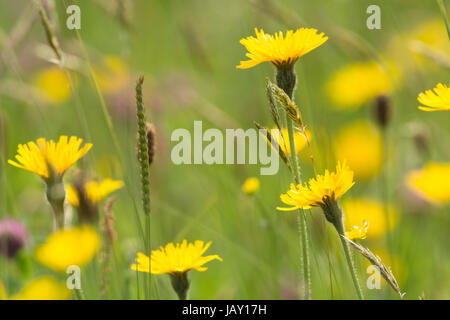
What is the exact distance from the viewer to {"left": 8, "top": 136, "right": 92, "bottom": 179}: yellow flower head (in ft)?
2.77

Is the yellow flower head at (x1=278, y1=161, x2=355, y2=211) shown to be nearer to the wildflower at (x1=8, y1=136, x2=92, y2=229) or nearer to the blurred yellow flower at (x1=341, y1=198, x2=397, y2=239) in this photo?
the wildflower at (x1=8, y1=136, x2=92, y2=229)

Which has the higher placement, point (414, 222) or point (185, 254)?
point (414, 222)

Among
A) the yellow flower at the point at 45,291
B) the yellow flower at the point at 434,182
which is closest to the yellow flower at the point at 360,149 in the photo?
the yellow flower at the point at 434,182

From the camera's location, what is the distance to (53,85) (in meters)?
2.64

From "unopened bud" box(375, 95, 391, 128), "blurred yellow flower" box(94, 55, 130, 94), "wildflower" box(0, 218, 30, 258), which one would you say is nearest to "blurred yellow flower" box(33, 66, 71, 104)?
"blurred yellow flower" box(94, 55, 130, 94)

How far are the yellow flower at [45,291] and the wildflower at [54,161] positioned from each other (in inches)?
13.0

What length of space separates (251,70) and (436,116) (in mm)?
722

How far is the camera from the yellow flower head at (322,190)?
78 centimetres

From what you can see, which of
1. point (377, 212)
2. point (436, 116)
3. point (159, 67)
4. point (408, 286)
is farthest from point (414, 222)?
point (159, 67)

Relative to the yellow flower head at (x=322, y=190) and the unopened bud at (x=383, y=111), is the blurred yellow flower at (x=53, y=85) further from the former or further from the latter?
the yellow flower head at (x=322, y=190)

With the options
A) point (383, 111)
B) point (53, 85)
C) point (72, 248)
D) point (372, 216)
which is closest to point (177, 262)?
point (72, 248)

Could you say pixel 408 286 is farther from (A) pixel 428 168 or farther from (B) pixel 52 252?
(B) pixel 52 252
